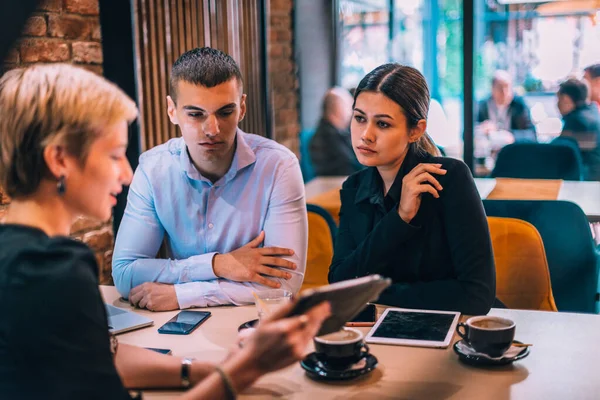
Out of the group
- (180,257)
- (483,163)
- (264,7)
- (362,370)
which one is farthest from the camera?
(483,163)

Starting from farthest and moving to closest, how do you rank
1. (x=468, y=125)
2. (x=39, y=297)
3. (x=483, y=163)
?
(x=483, y=163) < (x=468, y=125) < (x=39, y=297)

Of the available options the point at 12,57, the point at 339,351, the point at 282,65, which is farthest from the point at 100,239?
the point at 282,65

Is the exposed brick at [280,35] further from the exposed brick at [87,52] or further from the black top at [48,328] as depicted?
the black top at [48,328]

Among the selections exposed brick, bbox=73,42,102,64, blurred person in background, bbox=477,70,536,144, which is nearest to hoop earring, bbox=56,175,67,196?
exposed brick, bbox=73,42,102,64

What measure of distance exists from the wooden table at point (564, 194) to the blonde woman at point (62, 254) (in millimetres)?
2516

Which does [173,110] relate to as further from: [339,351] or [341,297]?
[341,297]

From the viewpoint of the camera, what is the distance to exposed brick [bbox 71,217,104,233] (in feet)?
8.90

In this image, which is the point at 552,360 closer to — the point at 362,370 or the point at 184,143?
the point at 362,370

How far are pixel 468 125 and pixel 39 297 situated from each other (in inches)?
199

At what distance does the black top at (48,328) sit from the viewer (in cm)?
102

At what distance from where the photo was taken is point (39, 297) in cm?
102

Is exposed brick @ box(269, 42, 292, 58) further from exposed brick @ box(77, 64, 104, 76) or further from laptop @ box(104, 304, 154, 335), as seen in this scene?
laptop @ box(104, 304, 154, 335)

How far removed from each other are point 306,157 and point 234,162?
4.27 meters

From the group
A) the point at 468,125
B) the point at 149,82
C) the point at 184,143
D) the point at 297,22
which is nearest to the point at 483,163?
the point at 468,125
